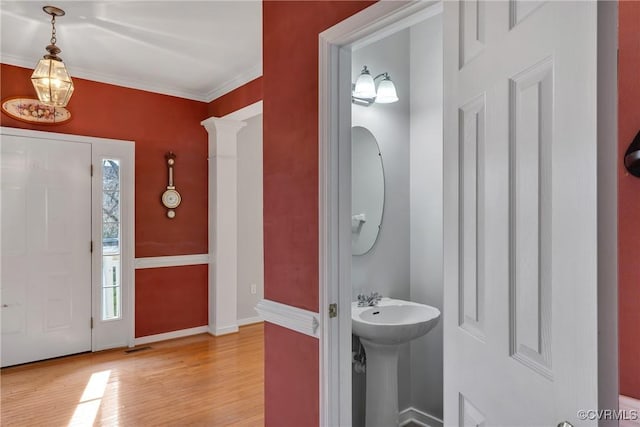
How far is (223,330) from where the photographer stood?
14.5ft

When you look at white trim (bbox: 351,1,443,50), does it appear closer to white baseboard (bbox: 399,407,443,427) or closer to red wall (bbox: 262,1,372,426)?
red wall (bbox: 262,1,372,426)

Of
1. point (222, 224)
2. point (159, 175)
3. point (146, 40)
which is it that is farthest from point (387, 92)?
point (159, 175)

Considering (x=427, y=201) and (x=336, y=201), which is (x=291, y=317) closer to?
(x=336, y=201)

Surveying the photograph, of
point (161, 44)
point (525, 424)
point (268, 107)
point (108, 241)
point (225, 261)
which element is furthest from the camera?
point (225, 261)

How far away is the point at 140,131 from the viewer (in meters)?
4.10

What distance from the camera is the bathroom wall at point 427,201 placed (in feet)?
7.97

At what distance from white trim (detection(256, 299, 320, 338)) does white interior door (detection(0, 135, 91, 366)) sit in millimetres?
2662

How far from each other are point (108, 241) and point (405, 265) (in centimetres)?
305

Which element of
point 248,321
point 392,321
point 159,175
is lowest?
point 248,321

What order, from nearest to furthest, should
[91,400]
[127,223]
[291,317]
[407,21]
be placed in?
[407,21]
[291,317]
[91,400]
[127,223]

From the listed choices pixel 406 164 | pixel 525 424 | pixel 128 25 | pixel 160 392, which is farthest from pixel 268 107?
pixel 160 392

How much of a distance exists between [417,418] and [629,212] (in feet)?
6.33

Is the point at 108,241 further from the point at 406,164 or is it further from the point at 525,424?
the point at 525,424

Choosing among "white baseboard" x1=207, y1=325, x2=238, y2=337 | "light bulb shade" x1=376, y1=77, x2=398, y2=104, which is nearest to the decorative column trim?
"white baseboard" x1=207, y1=325, x2=238, y2=337
